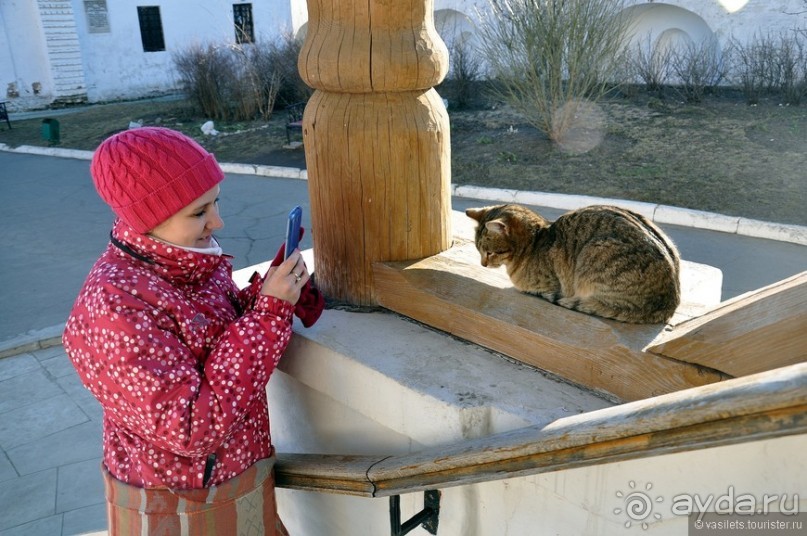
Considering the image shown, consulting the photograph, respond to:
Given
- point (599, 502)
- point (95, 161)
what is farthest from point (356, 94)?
point (599, 502)

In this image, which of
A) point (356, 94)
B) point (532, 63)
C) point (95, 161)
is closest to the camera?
Result: point (95, 161)

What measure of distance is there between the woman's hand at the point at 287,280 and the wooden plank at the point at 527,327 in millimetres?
438

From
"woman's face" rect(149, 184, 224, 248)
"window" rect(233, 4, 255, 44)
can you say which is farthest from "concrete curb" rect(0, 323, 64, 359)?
"window" rect(233, 4, 255, 44)

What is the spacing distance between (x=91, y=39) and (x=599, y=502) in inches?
930

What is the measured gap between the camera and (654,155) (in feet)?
30.5

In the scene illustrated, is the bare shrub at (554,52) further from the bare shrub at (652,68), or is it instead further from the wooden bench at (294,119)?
the wooden bench at (294,119)

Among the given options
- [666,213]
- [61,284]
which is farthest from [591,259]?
[61,284]

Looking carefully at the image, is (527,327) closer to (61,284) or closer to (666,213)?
(666,213)

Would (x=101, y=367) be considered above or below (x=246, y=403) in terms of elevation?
above

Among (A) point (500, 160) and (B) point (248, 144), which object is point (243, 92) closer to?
(B) point (248, 144)

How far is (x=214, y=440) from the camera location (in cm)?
158

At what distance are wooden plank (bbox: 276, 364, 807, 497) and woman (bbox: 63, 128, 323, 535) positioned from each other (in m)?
0.34

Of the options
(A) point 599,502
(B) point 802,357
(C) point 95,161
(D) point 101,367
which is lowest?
(A) point 599,502

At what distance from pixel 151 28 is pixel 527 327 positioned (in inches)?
940
